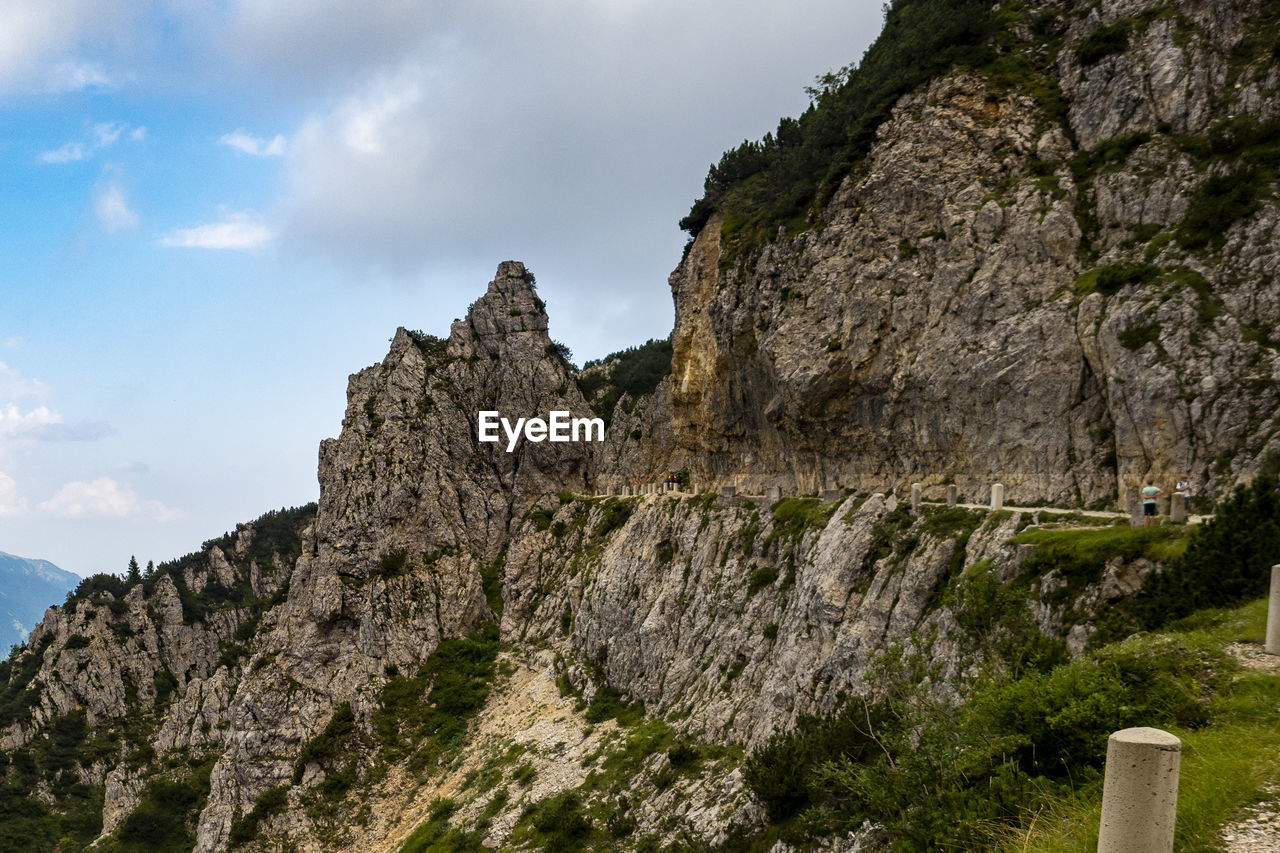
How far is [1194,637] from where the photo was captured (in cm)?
1259

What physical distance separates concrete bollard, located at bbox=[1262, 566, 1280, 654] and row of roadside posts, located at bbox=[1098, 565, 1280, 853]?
6777mm

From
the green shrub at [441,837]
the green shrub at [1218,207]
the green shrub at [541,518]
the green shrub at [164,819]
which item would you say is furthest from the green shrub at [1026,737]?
the green shrub at [164,819]

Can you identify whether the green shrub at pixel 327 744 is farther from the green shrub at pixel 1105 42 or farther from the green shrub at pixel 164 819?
the green shrub at pixel 1105 42

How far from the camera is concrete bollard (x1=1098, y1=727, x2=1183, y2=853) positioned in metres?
6.86

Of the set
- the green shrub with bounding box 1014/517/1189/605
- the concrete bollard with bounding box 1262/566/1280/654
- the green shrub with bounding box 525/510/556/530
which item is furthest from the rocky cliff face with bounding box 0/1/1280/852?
the concrete bollard with bounding box 1262/566/1280/654

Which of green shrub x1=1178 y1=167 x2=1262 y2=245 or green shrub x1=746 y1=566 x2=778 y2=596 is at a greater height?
green shrub x1=1178 y1=167 x2=1262 y2=245

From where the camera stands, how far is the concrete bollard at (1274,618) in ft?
37.8

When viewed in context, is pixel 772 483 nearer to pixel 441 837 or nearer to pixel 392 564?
pixel 441 837

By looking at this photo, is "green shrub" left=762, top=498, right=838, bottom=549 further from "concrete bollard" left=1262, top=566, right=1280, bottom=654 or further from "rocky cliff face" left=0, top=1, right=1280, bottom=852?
"concrete bollard" left=1262, top=566, right=1280, bottom=654

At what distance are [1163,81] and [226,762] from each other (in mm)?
85200

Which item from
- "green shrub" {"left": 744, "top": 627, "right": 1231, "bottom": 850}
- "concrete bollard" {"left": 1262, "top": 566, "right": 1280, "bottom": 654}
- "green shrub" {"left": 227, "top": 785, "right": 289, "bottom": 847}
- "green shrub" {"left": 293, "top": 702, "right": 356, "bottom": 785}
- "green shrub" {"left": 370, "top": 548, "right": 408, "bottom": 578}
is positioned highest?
"concrete bollard" {"left": 1262, "top": 566, "right": 1280, "bottom": 654}

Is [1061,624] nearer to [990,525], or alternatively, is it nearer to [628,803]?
[990,525]

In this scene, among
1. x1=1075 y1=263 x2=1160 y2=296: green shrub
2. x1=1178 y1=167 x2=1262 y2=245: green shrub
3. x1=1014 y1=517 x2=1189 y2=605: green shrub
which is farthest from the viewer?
x1=1075 y1=263 x2=1160 y2=296: green shrub

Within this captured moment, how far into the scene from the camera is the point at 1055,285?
107ft
